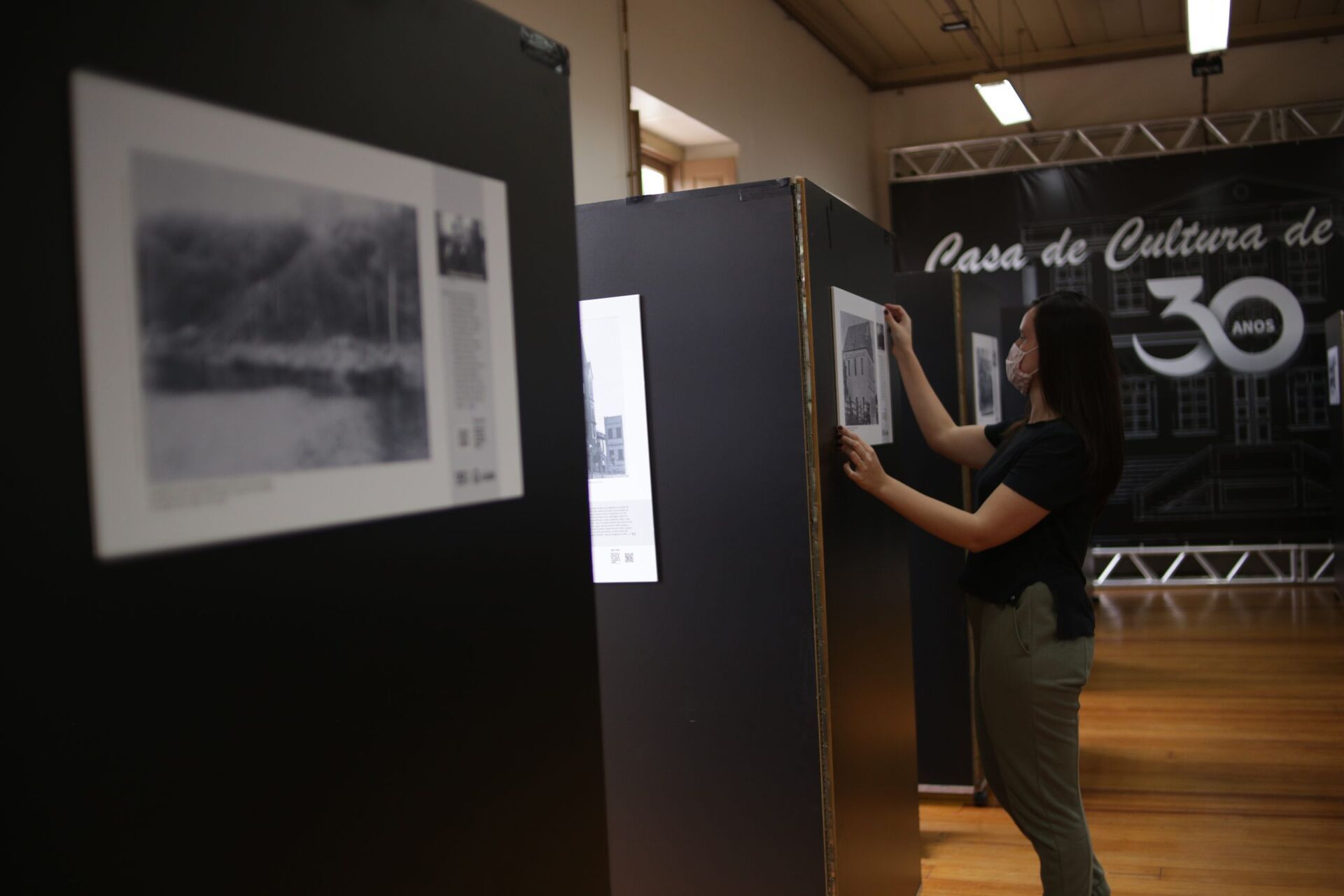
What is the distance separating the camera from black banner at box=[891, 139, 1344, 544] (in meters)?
8.56

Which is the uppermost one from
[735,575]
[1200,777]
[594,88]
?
[594,88]

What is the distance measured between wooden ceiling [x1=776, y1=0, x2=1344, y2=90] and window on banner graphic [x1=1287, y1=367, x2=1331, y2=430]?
8.10 ft

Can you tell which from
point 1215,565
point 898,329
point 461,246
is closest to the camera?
point 461,246

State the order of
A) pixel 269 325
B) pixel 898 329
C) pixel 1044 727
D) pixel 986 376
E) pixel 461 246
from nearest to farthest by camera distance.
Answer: pixel 269 325, pixel 461 246, pixel 1044 727, pixel 898 329, pixel 986 376

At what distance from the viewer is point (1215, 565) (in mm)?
8883

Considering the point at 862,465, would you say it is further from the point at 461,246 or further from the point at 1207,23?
the point at 1207,23

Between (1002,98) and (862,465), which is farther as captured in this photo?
(1002,98)

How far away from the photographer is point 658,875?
8.45 ft

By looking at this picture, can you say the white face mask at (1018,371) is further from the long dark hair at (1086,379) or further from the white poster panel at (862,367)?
the white poster panel at (862,367)

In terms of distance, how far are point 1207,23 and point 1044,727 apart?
17.4 ft

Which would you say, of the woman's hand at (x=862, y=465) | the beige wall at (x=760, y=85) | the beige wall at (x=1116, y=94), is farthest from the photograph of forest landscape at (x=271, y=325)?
the beige wall at (x=1116, y=94)

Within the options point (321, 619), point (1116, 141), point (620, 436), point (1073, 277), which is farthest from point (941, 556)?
point (1116, 141)

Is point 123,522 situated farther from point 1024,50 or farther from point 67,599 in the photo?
point 1024,50

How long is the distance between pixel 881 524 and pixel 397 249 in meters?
2.10
